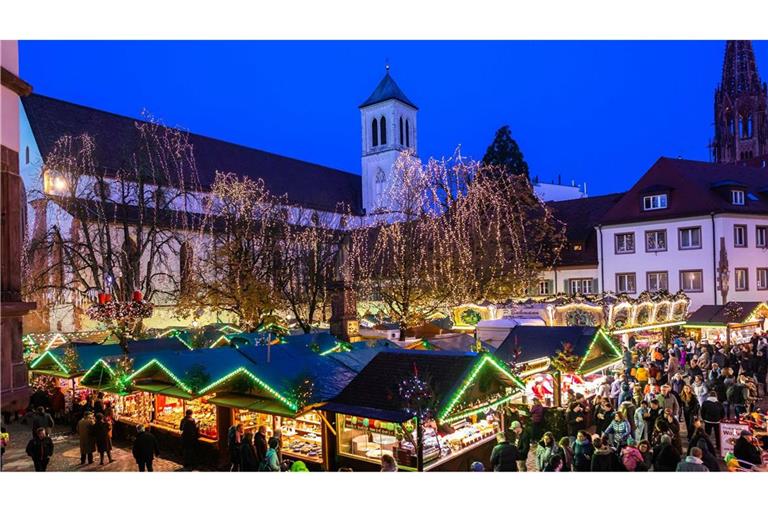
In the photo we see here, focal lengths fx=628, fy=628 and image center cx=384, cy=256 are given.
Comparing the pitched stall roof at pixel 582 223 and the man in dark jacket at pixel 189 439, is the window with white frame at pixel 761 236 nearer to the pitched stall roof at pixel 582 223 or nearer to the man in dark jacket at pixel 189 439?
the pitched stall roof at pixel 582 223

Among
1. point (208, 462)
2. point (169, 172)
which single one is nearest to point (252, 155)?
point (169, 172)

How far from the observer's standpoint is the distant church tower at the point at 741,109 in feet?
210

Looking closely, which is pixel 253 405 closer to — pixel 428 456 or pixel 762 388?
pixel 428 456

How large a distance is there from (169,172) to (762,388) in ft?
100

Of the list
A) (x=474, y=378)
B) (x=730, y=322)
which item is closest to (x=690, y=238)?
(x=730, y=322)

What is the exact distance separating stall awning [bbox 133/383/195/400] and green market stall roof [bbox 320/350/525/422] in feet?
10.6

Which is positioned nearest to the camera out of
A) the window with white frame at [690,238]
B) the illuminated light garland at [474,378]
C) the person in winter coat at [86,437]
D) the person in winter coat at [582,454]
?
the person in winter coat at [582,454]

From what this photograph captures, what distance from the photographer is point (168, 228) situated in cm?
2912

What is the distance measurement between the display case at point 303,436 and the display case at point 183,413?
1.70 meters

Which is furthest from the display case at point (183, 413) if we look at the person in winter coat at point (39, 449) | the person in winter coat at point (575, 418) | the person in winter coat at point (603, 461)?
the person in winter coat at point (603, 461)

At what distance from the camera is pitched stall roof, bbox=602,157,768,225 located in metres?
27.2

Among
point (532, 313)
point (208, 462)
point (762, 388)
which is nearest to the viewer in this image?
point (208, 462)

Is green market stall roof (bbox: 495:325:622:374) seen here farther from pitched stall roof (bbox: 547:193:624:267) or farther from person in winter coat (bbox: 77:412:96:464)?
pitched stall roof (bbox: 547:193:624:267)

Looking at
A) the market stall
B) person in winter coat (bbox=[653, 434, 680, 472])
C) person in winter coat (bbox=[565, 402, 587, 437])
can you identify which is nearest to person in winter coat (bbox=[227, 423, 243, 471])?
person in winter coat (bbox=[565, 402, 587, 437])
